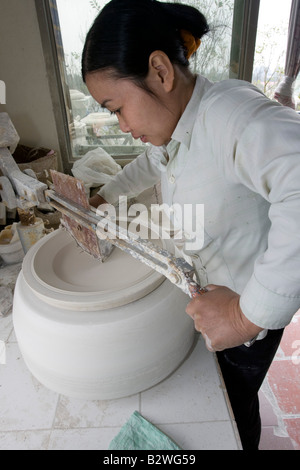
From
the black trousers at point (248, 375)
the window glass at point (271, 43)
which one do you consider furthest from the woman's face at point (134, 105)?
the window glass at point (271, 43)

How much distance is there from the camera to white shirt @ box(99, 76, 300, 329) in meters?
0.56

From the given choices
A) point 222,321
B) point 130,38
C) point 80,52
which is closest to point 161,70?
point 130,38

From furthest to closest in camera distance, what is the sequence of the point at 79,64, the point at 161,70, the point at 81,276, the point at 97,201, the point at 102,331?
the point at 79,64, the point at 97,201, the point at 81,276, the point at 102,331, the point at 161,70

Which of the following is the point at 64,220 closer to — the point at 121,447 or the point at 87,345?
the point at 87,345

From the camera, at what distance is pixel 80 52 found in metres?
2.71

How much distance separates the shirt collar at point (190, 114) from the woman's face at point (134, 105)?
3 cm

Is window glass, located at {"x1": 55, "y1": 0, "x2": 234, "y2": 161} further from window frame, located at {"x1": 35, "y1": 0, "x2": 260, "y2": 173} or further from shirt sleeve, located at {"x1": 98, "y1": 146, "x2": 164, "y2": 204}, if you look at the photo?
shirt sleeve, located at {"x1": 98, "y1": 146, "x2": 164, "y2": 204}

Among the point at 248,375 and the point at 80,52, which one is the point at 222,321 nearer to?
the point at 248,375

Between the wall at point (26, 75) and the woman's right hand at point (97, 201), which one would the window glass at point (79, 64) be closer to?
the wall at point (26, 75)

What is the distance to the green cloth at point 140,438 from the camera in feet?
2.88

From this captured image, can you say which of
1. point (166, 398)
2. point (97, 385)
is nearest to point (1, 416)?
point (97, 385)

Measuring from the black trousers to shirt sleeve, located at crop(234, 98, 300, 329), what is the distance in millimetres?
449

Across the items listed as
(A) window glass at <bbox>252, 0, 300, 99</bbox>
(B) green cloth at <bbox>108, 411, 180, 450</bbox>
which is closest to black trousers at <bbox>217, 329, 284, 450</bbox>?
(B) green cloth at <bbox>108, 411, 180, 450</bbox>

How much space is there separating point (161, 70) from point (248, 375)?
1.02 meters
